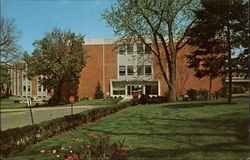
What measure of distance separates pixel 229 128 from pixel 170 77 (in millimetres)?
2432

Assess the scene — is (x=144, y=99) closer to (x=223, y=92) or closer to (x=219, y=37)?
(x=223, y=92)

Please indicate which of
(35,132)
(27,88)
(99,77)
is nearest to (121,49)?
(99,77)

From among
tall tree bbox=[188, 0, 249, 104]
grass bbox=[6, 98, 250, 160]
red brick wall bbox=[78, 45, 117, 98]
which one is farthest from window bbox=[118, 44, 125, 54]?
grass bbox=[6, 98, 250, 160]

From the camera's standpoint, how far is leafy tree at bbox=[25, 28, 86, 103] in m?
3.49

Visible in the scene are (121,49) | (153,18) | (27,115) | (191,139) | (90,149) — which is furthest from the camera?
(153,18)

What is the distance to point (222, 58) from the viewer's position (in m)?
6.14

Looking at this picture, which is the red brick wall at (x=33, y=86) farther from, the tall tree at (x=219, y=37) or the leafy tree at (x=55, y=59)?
the tall tree at (x=219, y=37)

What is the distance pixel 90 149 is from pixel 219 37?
4397 millimetres

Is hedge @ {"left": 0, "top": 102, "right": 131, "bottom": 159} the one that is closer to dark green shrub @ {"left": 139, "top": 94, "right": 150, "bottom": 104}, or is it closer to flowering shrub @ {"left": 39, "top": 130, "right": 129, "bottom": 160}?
flowering shrub @ {"left": 39, "top": 130, "right": 129, "bottom": 160}

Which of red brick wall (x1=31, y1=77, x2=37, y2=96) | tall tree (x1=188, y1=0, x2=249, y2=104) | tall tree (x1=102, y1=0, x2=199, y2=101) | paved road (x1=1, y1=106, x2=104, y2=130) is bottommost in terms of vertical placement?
paved road (x1=1, y1=106, x2=104, y2=130)

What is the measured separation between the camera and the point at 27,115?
203 inches

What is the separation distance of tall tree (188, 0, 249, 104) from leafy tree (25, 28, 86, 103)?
128 inches

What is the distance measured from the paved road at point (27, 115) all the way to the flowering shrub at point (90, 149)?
75 cm

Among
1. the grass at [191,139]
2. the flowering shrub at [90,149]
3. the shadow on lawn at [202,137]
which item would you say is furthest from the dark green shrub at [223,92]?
the flowering shrub at [90,149]
